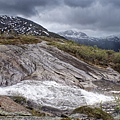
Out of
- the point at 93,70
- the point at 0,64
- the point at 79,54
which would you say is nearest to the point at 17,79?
the point at 0,64

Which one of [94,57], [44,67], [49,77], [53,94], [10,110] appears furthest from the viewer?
[94,57]

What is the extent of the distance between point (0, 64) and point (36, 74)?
249 inches

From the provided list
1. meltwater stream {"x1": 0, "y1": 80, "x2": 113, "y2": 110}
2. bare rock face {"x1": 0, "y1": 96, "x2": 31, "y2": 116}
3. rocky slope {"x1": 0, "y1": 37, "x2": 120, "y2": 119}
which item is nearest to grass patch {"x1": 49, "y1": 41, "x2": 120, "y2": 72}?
rocky slope {"x1": 0, "y1": 37, "x2": 120, "y2": 119}

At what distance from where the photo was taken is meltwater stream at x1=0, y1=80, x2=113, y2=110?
3056cm

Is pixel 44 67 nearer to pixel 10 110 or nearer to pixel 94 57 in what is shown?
pixel 94 57

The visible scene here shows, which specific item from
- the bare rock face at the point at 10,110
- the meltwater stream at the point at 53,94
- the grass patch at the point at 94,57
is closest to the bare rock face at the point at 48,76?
the meltwater stream at the point at 53,94

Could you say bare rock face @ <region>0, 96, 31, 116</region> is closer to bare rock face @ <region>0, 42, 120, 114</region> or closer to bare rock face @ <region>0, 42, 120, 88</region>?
bare rock face @ <region>0, 42, 120, 114</region>

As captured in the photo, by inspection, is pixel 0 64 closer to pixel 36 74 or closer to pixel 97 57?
pixel 36 74

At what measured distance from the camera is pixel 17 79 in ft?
131

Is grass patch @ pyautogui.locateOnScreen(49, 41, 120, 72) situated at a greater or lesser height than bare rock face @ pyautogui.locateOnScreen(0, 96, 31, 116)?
greater

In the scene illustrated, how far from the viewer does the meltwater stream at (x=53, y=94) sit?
100 feet

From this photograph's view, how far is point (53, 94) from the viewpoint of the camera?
112 feet

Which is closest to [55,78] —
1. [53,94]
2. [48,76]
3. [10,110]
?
[48,76]

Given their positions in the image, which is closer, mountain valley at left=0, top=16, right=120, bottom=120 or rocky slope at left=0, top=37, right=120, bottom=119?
mountain valley at left=0, top=16, right=120, bottom=120
